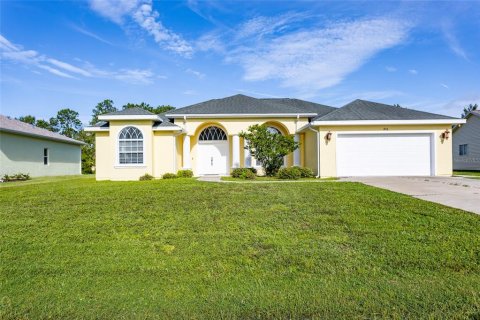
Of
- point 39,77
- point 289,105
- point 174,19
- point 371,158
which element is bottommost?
point 371,158

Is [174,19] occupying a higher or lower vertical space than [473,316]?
higher

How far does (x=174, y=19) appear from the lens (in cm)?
1310

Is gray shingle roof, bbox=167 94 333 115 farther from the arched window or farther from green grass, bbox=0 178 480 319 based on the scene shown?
green grass, bbox=0 178 480 319

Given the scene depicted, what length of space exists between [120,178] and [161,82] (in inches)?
346

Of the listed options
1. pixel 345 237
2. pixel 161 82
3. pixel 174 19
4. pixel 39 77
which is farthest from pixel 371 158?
pixel 39 77

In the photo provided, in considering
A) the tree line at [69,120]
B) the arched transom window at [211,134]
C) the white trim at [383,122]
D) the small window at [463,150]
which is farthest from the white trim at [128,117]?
the small window at [463,150]

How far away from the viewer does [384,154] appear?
1435cm

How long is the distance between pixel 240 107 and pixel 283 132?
3223mm

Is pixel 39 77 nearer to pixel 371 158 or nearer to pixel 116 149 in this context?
pixel 116 149

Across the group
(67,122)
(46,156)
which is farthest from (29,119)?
(46,156)

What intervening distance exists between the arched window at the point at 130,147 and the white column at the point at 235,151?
17.7 feet

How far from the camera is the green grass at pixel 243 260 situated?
2.96m

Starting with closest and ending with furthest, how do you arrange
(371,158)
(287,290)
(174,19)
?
(287,290)
(174,19)
(371,158)

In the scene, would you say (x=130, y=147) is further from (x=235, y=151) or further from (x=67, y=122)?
(x=67, y=122)
